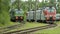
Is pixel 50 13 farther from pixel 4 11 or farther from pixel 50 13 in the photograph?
pixel 4 11

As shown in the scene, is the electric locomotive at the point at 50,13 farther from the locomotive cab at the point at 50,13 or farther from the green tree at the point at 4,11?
the green tree at the point at 4,11

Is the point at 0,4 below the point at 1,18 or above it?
above

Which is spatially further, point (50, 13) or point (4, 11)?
point (50, 13)

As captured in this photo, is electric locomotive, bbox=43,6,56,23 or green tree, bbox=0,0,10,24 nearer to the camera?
green tree, bbox=0,0,10,24

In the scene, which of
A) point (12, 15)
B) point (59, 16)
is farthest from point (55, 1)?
point (12, 15)

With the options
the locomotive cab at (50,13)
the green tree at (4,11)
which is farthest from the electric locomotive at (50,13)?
the green tree at (4,11)

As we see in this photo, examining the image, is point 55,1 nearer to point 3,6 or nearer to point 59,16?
point 59,16

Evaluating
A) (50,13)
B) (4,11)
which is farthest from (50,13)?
(4,11)

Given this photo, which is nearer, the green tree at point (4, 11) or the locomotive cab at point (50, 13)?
the green tree at point (4, 11)

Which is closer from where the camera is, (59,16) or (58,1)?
(59,16)

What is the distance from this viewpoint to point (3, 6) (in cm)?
2830

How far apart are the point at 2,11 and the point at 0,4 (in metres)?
1.02

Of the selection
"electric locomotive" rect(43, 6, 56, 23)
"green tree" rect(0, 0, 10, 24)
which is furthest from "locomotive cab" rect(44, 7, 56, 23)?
"green tree" rect(0, 0, 10, 24)

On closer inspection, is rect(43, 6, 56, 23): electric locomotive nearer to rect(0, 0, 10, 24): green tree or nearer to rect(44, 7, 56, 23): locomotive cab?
rect(44, 7, 56, 23): locomotive cab
